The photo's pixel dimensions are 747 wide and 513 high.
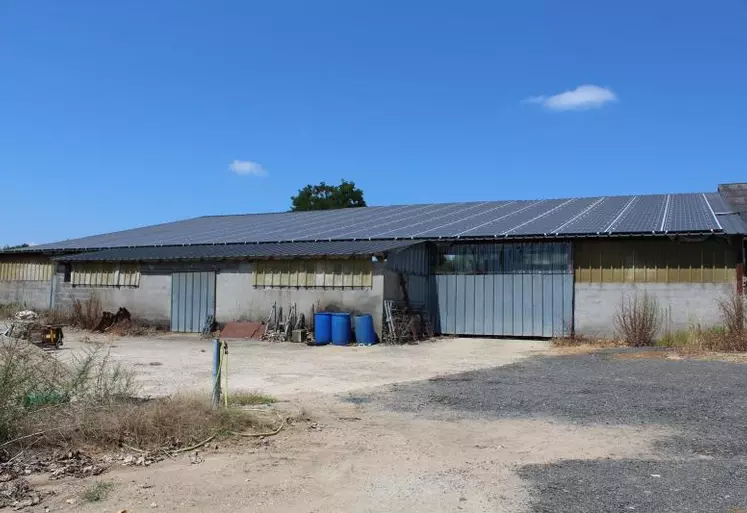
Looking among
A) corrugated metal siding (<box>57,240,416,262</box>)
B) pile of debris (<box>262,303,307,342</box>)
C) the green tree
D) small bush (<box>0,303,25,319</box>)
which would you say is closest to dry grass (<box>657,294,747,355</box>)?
corrugated metal siding (<box>57,240,416,262</box>)

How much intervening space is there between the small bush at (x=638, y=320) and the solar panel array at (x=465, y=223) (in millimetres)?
2102

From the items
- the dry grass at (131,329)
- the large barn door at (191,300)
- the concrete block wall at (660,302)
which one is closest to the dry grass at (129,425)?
the concrete block wall at (660,302)

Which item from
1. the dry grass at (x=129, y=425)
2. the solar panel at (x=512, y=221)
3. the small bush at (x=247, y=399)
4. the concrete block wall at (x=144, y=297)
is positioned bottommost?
the small bush at (x=247, y=399)

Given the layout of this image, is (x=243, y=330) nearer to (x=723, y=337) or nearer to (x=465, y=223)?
(x=465, y=223)

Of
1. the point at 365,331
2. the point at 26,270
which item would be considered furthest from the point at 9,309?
the point at 365,331

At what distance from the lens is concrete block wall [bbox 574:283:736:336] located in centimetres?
1823

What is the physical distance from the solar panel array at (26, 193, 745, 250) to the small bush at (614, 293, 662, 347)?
2102 millimetres

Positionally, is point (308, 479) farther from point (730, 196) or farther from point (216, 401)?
point (730, 196)

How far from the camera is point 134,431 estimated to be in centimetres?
620

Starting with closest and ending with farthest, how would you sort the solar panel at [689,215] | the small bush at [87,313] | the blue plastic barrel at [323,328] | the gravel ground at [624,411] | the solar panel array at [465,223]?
the gravel ground at [624,411]
the solar panel at [689,215]
the blue plastic barrel at [323,328]
the solar panel array at [465,223]
the small bush at [87,313]

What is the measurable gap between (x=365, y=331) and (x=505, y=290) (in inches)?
201

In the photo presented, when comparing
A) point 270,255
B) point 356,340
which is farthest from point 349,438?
point 270,255

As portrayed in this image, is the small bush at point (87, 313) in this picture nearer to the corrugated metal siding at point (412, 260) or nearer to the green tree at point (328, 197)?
the corrugated metal siding at point (412, 260)

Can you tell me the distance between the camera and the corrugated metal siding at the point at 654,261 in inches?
716
